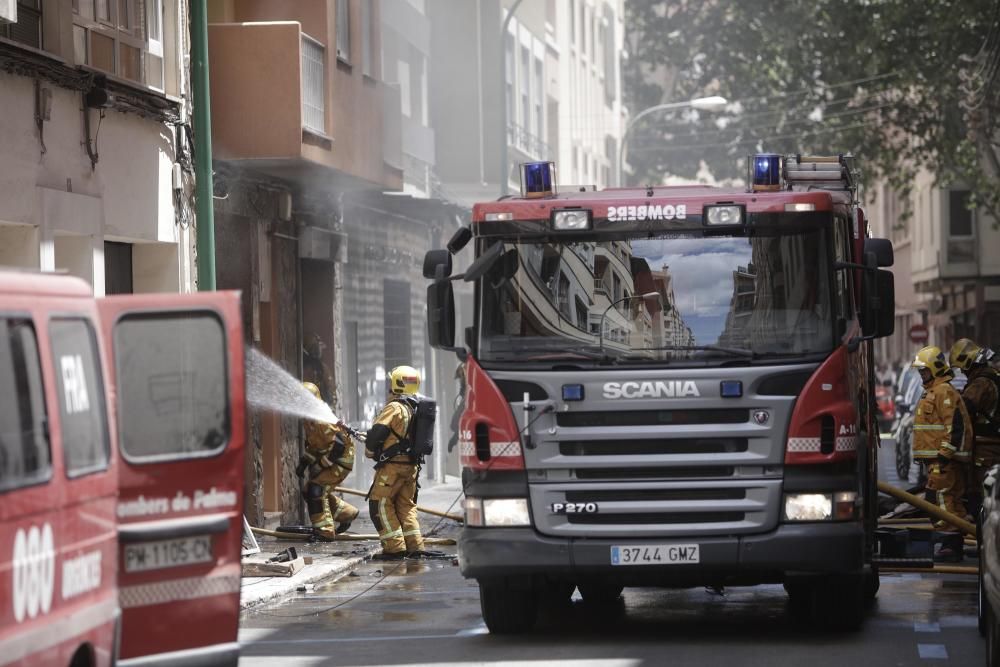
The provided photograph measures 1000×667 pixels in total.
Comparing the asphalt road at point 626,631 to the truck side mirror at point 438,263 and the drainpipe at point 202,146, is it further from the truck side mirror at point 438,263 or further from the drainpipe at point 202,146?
the drainpipe at point 202,146

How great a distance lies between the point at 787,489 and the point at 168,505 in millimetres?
4113

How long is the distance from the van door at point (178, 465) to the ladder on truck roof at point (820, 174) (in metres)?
5.71

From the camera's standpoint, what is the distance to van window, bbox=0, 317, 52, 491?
6.59 metres

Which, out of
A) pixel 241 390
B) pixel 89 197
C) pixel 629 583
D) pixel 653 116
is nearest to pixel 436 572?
pixel 89 197

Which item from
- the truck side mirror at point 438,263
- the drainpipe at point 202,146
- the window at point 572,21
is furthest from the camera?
the window at point 572,21

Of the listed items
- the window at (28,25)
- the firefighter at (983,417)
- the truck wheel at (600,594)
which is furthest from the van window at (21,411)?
the firefighter at (983,417)

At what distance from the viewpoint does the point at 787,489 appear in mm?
10953

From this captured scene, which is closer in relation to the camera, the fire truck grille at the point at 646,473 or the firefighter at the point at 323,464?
the fire truck grille at the point at 646,473

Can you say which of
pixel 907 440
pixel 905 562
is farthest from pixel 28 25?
pixel 907 440

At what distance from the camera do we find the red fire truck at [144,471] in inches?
282

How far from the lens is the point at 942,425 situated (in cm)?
1759

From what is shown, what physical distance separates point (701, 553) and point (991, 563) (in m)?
1.82

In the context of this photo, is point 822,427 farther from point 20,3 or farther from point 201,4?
point 20,3

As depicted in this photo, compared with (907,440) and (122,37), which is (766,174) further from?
(907,440)
